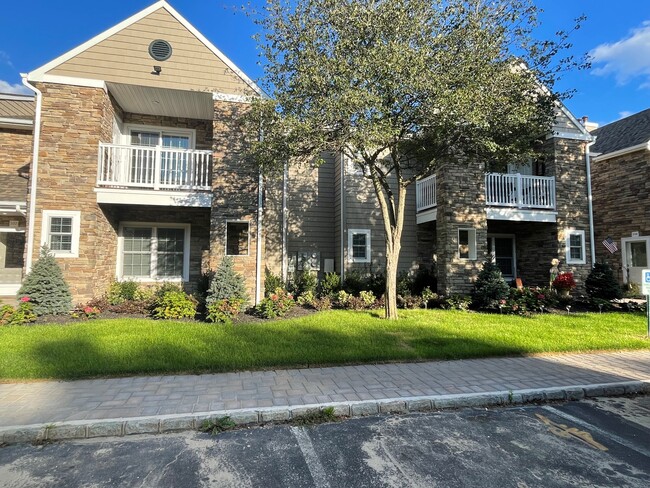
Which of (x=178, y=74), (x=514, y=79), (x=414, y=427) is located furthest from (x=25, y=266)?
(x=514, y=79)

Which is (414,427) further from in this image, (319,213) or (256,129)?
(319,213)

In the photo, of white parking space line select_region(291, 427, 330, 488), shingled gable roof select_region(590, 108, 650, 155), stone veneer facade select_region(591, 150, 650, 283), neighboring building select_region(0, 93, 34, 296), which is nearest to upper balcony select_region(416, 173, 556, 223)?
stone veneer facade select_region(591, 150, 650, 283)

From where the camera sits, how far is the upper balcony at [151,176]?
1070 cm

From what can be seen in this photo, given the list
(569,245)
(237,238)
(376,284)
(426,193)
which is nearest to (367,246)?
(376,284)

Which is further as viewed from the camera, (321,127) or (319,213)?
(319,213)

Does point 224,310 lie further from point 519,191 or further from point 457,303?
point 519,191

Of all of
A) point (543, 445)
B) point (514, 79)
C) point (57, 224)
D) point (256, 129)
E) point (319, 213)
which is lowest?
point (543, 445)

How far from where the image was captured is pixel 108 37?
35.2 ft

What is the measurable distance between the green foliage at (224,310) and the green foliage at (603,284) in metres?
11.3

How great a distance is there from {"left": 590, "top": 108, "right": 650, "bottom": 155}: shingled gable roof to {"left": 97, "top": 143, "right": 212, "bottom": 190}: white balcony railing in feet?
53.8

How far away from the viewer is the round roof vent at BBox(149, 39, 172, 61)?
35.8 ft

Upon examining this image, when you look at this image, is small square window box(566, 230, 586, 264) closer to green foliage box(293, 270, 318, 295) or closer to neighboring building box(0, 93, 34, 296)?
green foliage box(293, 270, 318, 295)

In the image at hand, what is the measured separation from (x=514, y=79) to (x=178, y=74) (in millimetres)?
8817

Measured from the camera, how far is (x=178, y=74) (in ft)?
36.0
